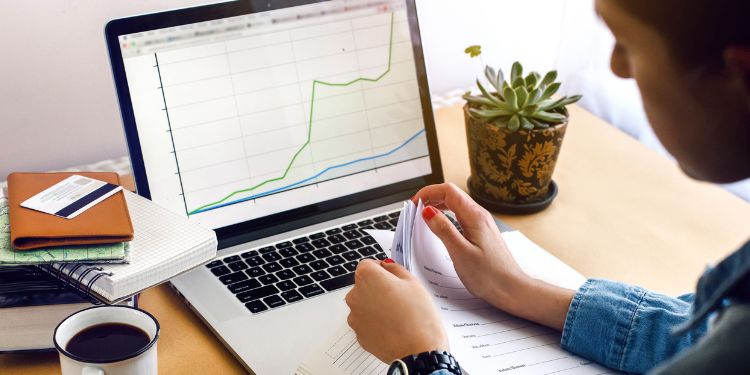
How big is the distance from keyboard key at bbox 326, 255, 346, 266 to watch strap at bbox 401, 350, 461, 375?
0.24 m

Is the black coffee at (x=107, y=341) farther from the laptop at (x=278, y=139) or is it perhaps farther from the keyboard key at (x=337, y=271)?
the keyboard key at (x=337, y=271)

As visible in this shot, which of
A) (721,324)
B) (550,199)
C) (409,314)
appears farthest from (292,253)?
A: (721,324)

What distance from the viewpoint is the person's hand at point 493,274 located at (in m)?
0.78

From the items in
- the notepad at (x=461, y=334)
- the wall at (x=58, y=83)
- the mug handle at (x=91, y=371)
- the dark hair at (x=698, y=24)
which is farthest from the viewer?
the wall at (x=58, y=83)

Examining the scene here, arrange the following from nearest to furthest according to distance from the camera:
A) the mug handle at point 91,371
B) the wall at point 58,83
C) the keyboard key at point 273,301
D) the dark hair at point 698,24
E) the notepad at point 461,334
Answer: the dark hair at point 698,24, the mug handle at point 91,371, the notepad at point 461,334, the keyboard key at point 273,301, the wall at point 58,83

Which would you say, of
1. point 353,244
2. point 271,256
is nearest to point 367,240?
point 353,244

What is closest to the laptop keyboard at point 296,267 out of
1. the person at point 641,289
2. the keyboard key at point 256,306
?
the keyboard key at point 256,306

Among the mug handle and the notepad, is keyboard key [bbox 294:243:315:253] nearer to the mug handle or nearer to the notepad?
the notepad

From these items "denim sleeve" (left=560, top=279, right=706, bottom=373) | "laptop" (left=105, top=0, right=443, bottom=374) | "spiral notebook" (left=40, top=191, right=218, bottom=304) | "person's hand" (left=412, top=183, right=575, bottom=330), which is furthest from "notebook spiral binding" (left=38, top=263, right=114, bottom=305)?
"denim sleeve" (left=560, top=279, right=706, bottom=373)

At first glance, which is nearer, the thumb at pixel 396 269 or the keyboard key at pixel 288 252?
the thumb at pixel 396 269

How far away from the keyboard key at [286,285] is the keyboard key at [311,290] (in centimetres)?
1

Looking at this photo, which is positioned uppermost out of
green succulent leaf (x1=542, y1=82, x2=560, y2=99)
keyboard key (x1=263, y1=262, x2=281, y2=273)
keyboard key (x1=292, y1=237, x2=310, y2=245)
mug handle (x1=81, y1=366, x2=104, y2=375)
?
green succulent leaf (x1=542, y1=82, x2=560, y2=99)

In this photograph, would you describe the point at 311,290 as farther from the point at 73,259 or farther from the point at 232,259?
the point at 73,259

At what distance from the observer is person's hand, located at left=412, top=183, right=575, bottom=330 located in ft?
2.55
